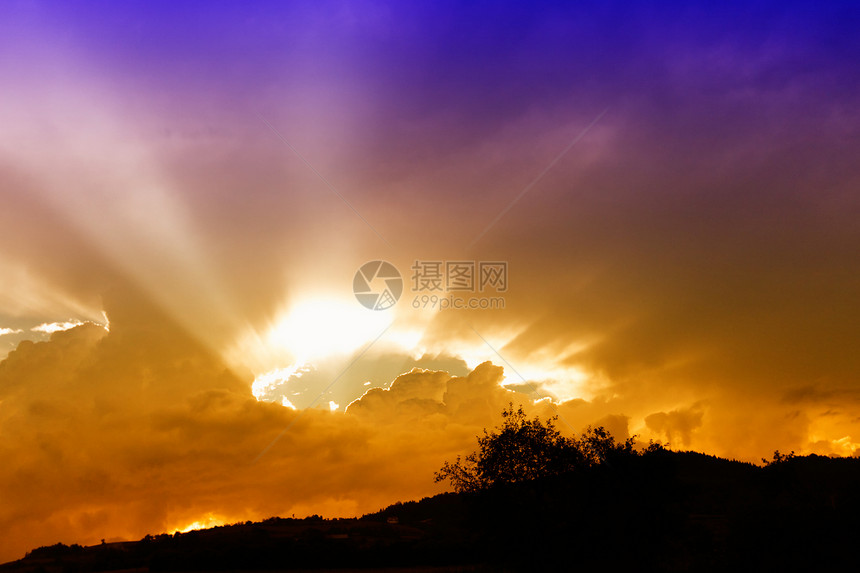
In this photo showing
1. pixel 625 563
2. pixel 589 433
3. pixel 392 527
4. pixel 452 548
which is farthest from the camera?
pixel 392 527

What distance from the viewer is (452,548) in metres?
97.5

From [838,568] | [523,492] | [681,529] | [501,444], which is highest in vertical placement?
[501,444]

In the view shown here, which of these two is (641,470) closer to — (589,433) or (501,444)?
(589,433)

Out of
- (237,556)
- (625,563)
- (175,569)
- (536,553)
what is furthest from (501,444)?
(175,569)

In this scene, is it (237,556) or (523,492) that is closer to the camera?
(523,492)

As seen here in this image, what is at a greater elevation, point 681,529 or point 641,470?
point 641,470

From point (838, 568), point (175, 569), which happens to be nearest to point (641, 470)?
point (838, 568)

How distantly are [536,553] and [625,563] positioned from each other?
9414 mm

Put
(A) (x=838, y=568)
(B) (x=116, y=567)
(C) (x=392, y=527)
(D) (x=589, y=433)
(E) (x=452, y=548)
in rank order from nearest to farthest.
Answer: (A) (x=838, y=568) < (D) (x=589, y=433) < (E) (x=452, y=548) < (B) (x=116, y=567) < (C) (x=392, y=527)

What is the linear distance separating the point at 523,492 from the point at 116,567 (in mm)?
105117

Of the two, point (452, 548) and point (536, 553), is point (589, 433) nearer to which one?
point (536, 553)

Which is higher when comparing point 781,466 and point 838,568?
point 781,466

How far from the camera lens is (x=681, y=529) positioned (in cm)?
5688

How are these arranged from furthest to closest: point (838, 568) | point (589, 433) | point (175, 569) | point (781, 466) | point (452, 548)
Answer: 1. point (175, 569)
2. point (452, 548)
3. point (781, 466)
4. point (589, 433)
5. point (838, 568)
